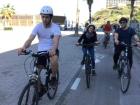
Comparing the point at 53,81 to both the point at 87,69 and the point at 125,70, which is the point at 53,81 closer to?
the point at 125,70

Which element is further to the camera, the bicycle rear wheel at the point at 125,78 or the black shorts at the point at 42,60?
the bicycle rear wheel at the point at 125,78

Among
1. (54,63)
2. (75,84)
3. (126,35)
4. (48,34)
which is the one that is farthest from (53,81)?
(126,35)

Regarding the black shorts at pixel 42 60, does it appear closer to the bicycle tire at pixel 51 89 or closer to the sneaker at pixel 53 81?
the bicycle tire at pixel 51 89

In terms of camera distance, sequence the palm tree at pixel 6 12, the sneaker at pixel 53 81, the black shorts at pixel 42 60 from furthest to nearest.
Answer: the palm tree at pixel 6 12 < the sneaker at pixel 53 81 < the black shorts at pixel 42 60

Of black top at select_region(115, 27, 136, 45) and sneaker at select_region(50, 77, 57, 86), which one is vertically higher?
black top at select_region(115, 27, 136, 45)

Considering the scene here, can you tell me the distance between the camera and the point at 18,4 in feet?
460

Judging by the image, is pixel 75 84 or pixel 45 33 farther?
pixel 75 84

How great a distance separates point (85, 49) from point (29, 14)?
12359 cm

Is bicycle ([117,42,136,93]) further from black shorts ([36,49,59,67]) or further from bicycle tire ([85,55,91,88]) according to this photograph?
black shorts ([36,49,59,67])

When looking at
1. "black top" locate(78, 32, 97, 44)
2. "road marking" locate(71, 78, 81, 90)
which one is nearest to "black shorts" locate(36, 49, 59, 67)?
"road marking" locate(71, 78, 81, 90)

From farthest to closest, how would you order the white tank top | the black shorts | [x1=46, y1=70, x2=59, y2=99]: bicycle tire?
[x1=46, y1=70, x2=59, y2=99]: bicycle tire < the white tank top < the black shorts

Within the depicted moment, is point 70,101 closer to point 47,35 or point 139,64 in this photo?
point 47,35

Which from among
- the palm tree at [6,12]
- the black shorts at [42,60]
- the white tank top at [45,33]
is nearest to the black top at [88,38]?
the white tank top at [45,33]

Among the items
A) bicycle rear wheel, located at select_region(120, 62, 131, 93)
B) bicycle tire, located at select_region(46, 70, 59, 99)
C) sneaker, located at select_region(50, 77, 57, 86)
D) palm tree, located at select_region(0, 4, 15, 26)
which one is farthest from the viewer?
palm tree, located at select_region(0, 4, 15, 26)
